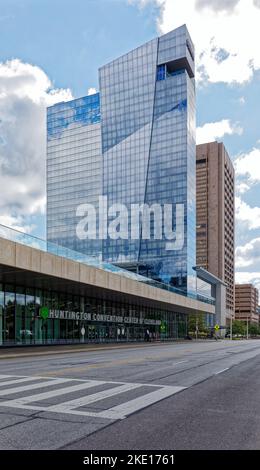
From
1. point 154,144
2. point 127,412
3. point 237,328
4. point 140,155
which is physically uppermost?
point 154,144

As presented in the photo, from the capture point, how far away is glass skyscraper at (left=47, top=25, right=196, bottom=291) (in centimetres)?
13188

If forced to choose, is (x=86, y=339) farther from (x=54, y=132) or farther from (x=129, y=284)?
(x=54, y=132)

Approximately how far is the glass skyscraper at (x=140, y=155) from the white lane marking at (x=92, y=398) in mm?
113515

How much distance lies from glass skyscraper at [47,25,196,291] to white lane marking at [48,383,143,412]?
113515mm

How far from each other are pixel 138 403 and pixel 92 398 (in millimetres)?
1036

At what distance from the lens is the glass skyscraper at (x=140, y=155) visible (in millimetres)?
131875

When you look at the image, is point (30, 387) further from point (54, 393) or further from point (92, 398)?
point (92, 398)

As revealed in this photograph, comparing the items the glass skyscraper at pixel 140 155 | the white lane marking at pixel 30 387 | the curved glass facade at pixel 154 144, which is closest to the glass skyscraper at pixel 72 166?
the glass skyscraper at pixel 140 155

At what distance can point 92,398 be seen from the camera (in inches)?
394

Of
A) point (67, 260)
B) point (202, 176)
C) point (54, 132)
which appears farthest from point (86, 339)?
point (202, 176)

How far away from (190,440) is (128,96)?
151m

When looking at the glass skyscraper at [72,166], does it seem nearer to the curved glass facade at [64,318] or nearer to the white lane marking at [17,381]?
the curved glass facade at [64,318]

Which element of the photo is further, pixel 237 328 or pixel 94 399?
pixel 237 328

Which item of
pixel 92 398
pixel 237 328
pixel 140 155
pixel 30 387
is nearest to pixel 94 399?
pixel 92 398
